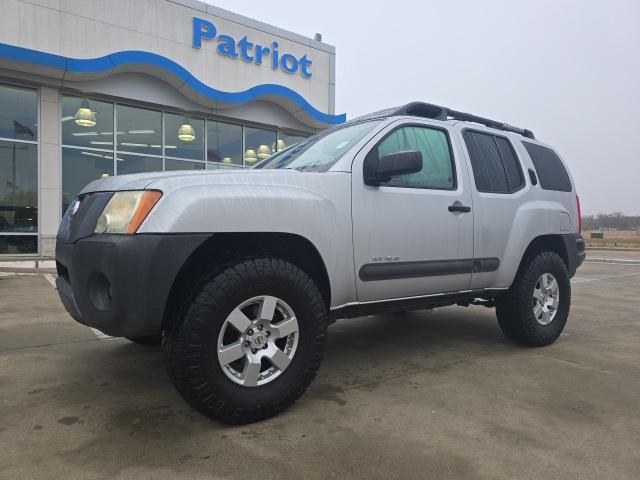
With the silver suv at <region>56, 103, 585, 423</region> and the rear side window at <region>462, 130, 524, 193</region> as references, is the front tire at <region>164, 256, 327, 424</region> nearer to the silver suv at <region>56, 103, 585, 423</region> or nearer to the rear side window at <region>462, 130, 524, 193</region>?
the silver suv at <region>56, 103, 585, 423</region>

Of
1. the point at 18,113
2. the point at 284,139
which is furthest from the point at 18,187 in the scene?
the point at 284,139

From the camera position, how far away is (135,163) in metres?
12.4

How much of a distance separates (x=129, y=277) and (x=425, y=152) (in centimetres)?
228

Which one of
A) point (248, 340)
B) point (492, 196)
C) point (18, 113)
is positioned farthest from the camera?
point (18, 113)

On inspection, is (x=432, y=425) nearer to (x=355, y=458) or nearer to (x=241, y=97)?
(x=355, y=458)

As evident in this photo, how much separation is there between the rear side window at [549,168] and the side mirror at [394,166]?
203cm

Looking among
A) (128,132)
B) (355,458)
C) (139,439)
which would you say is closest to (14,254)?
(128,132)

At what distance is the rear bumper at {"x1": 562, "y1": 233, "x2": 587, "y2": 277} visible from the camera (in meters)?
4.26

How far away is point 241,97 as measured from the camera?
1324 cm

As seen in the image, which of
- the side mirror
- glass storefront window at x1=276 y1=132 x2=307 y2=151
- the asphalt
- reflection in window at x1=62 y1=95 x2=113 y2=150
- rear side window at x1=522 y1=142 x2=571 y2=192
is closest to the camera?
the asphalt

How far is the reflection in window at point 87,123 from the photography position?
37.4 feet

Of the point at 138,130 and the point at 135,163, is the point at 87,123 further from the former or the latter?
the point at 135,163

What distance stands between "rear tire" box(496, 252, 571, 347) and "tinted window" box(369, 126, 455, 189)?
1.15 metres

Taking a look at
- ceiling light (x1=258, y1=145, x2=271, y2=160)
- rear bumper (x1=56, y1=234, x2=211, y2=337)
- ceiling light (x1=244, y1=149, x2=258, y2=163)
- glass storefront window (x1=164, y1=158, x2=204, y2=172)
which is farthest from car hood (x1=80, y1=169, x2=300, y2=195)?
ceiling light (x1=258, y1=145, x2=271, y2=160)
